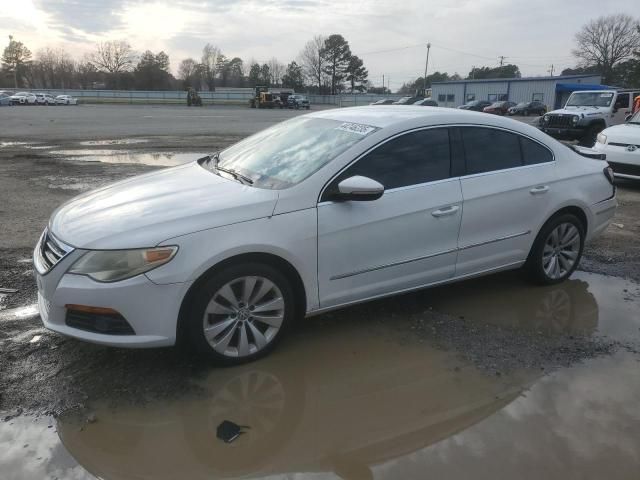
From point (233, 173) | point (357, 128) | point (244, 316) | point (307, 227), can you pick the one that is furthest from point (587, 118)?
point (244, 316)

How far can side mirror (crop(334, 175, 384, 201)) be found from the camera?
357 centimetres

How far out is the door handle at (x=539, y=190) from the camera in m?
4.62

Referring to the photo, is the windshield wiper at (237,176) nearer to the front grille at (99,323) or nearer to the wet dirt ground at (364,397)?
the wet dirt ground at (364,397)

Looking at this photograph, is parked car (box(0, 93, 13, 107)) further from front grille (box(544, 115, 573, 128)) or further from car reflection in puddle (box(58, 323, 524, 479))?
car reflection in puddle (box(58, 323, 524, 479))

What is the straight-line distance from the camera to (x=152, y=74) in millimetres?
98312

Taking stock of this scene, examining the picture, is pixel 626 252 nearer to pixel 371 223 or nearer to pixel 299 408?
pixel 371 223

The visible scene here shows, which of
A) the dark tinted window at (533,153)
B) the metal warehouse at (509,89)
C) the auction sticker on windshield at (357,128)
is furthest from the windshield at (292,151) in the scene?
the metal warehouse at (509,89)

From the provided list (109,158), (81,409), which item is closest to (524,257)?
(81,409)

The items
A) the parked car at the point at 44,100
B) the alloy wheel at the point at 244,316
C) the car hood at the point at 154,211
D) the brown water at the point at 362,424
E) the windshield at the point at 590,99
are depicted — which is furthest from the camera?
the parked car at the point at 44,100

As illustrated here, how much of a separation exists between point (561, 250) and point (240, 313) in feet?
10.5

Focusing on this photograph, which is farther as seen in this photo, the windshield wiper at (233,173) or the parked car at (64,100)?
the parked car at (64,100)

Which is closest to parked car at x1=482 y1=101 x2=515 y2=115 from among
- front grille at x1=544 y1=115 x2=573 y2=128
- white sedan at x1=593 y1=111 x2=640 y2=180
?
front grille at x1=544 y1=115 x2=573 y2=128

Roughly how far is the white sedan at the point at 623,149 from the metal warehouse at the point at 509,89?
48.1 metres

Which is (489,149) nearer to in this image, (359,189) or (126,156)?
(359,189)
